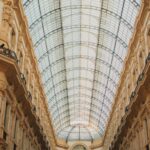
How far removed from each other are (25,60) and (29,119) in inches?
283

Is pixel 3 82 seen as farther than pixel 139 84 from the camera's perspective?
No

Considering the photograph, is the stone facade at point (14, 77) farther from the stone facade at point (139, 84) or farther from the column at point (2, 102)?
the stone facade at point (139, 84)

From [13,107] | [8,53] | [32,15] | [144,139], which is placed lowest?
[144,139]

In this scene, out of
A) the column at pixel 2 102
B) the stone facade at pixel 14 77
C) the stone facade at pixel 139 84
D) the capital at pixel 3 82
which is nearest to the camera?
the column at pixel 2 102

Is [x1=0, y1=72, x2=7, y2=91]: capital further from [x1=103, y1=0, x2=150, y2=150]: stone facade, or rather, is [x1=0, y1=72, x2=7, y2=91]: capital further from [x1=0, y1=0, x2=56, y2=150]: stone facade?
[x1=103, y1=0, x2=150, y2=150]: stone facade

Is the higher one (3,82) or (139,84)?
(139,84)

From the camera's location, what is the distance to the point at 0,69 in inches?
1083

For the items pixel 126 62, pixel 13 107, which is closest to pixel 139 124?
pixel 126 62

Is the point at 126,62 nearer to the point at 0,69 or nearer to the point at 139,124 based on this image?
the point at 139,124

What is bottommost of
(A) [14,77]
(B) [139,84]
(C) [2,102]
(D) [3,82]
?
(C) [2,102]

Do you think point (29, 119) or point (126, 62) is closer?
point (29, 119)

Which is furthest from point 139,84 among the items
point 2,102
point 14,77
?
point 2,102

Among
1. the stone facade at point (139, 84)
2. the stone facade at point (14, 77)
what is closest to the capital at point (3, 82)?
the stone facade at point (14, 77)

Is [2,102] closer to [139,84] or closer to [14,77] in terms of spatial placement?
[14,77]
